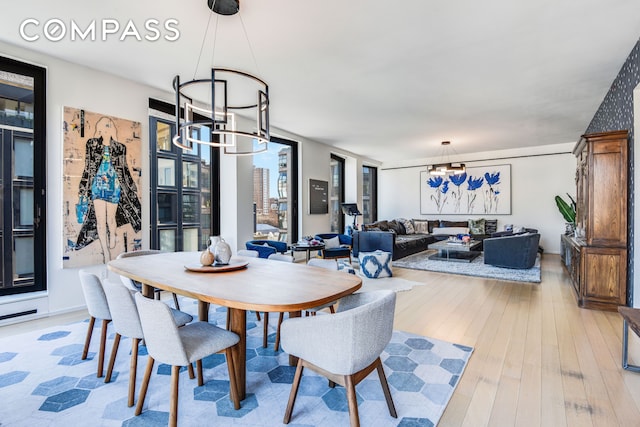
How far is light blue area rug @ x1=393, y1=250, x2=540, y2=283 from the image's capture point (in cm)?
499

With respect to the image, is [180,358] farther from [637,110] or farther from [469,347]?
[637,110]

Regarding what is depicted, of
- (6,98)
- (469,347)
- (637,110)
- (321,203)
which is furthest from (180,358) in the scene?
→ (321,203)

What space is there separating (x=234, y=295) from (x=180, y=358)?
1.27 feet

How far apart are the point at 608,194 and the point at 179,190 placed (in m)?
5.52

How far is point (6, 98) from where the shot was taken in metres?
3.21

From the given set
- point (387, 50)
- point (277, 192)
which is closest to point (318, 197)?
point (277, 192)

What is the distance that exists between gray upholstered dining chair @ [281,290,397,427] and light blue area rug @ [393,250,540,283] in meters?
4.22

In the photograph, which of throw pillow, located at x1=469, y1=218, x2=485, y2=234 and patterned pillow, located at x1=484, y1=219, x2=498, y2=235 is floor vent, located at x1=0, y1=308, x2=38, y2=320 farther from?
patterned pillow, located at x1=484, y1=219, x2=498, y2=235

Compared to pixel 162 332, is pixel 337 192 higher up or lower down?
higher up

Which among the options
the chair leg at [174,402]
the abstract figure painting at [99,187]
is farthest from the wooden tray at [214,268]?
the abstract figure painting at [99,187]

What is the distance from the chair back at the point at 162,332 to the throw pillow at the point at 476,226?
26.3ft

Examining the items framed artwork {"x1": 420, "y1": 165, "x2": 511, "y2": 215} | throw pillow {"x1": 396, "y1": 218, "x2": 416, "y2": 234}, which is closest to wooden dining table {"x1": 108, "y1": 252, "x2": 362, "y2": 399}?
throw pillow {"x1": 396, "y1": 218, "x2": 416, "y2": 234}

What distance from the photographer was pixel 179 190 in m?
4.75

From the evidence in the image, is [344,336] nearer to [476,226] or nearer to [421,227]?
[476,226]
